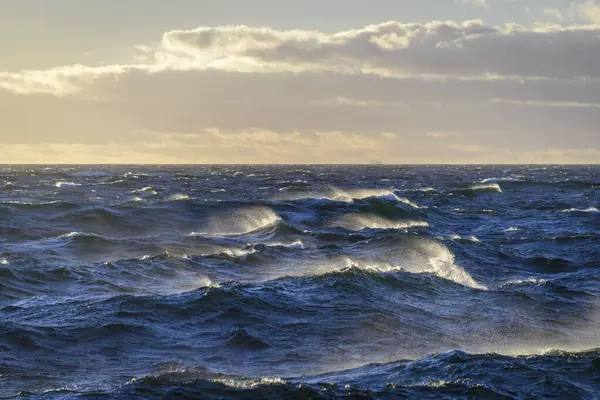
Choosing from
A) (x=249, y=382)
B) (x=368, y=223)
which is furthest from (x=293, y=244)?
(x=249, y=382)

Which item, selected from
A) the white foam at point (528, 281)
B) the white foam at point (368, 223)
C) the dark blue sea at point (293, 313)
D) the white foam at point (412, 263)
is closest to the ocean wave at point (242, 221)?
the dark blue sea at point (293, 313)

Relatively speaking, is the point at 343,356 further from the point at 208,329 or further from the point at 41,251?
the point at 41,251

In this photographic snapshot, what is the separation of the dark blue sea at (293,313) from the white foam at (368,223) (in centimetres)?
505

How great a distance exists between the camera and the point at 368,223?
5094cm

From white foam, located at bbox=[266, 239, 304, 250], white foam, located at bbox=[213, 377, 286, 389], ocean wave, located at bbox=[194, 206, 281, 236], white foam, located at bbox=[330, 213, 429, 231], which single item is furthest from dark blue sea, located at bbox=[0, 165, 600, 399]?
white foam, located at bbox=[330, 213, 429, 231]

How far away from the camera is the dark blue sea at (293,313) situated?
14648mm

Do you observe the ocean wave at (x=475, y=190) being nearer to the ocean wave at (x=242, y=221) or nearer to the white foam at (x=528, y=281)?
the ocean wave at (x=242, y=221)

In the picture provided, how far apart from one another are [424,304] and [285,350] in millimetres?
7065

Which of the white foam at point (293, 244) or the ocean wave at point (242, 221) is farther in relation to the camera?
the ocean wave at point (242, 221)

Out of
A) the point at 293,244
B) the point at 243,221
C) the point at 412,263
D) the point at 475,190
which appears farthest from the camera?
the point at 475,190

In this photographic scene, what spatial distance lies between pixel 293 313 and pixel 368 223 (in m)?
30.3

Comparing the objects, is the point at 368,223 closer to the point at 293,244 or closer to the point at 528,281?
the point at 293,244

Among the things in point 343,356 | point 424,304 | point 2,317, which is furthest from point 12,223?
point 343,356

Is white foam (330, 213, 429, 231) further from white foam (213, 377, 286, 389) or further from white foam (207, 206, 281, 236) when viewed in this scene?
white foam (213, 377, 286, 389)
